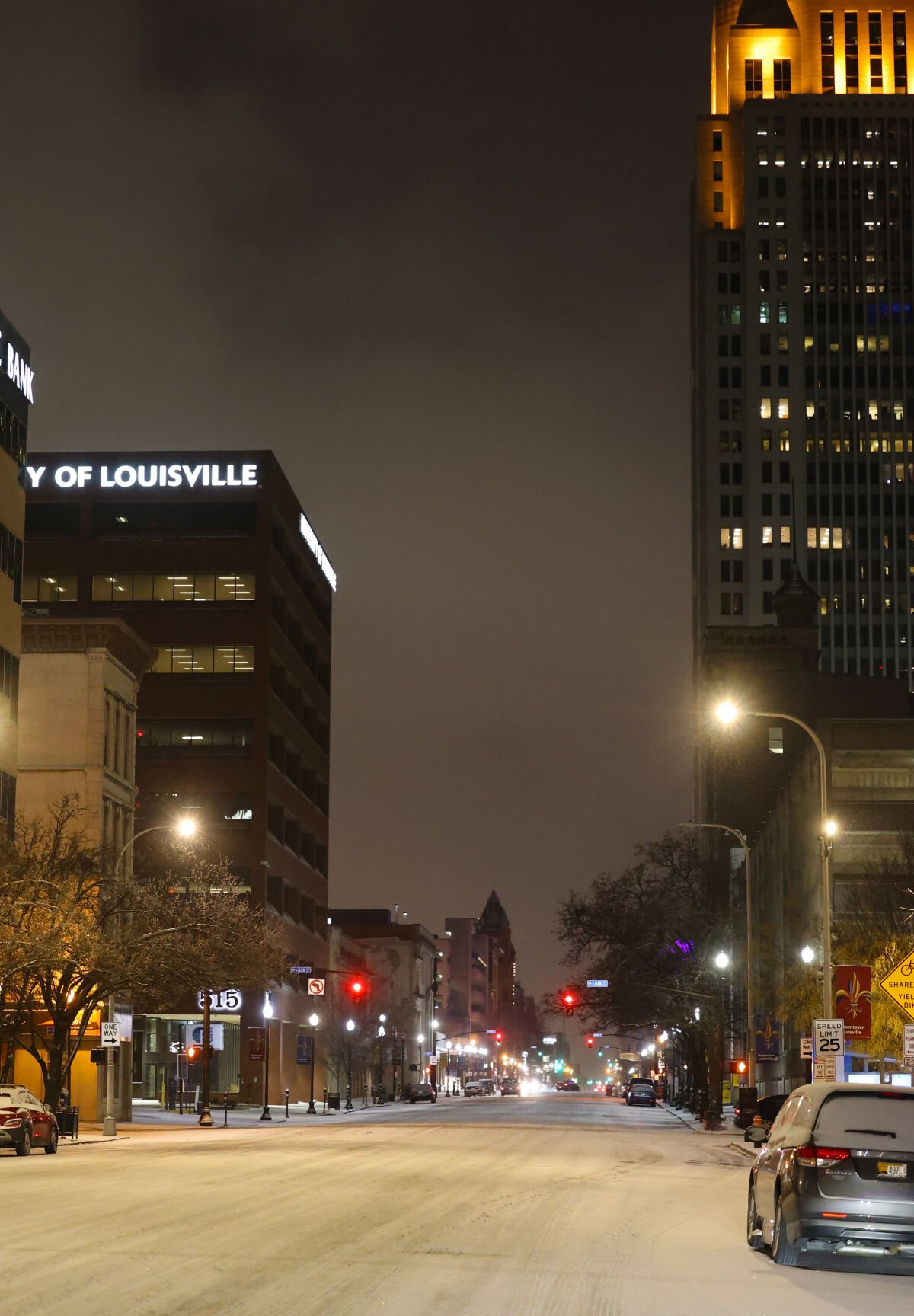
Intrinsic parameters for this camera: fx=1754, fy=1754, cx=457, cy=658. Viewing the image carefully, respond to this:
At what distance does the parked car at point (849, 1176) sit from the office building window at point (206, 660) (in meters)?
87.7

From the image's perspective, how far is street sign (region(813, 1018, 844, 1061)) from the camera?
112ft

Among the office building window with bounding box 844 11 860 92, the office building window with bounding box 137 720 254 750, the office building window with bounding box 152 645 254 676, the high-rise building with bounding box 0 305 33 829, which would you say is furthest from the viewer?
the office building window with bounding box 844 11 860 92

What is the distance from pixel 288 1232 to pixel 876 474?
16571 cm

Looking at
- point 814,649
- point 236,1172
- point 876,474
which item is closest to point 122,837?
point 236,1172

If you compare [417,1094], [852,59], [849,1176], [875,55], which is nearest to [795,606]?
[417,1094]

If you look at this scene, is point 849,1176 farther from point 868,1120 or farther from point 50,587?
point 50,587

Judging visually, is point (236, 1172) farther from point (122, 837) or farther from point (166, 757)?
point (166, 757)

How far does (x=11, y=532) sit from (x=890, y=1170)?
2127 inches

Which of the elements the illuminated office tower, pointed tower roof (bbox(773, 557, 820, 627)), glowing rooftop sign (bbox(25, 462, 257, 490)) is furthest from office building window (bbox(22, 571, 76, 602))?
the illuminated office tower

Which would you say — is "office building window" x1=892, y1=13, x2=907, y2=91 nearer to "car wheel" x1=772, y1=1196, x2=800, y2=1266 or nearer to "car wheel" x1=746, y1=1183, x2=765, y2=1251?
"car wheel" x1=746, y1=1183, x2=765, y2=1251

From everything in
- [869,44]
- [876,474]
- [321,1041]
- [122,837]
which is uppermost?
[869,44]

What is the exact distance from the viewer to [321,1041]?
113938mm

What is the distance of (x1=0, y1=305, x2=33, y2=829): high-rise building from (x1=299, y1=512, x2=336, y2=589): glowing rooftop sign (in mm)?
50629

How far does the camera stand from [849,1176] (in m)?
16.1
